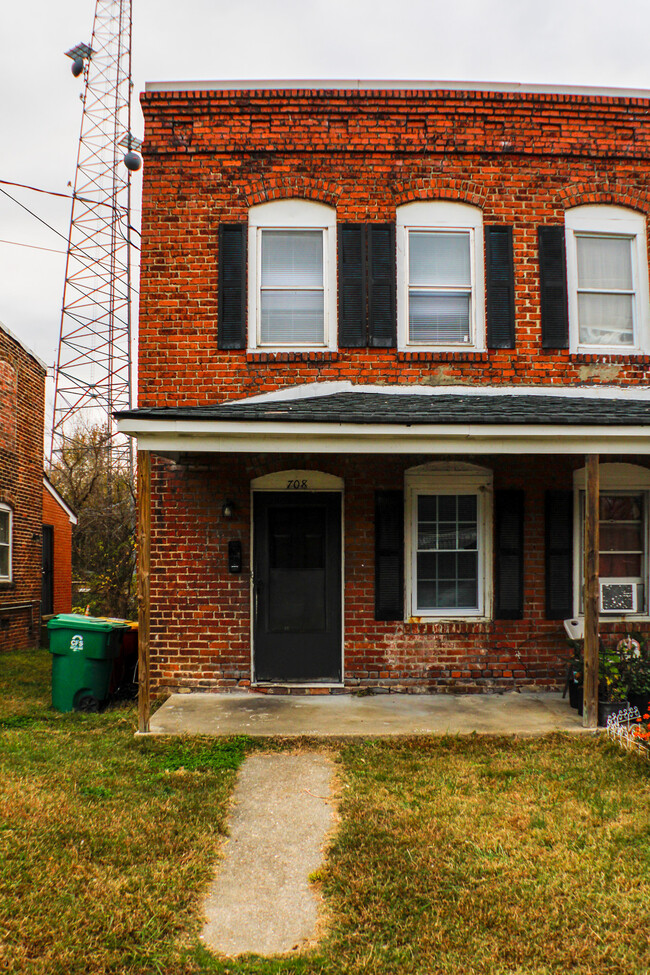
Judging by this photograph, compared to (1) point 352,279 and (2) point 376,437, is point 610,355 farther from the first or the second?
(2) point 376,437

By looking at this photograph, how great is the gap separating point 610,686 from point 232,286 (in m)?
5.60

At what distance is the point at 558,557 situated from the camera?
25.0 feet

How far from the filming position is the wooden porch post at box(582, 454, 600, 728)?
6.15 metres

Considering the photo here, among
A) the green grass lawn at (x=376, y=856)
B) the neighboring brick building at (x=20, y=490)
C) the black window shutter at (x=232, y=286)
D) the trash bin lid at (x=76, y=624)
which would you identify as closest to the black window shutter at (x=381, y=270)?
the black window shutter at (x=232, y=286)

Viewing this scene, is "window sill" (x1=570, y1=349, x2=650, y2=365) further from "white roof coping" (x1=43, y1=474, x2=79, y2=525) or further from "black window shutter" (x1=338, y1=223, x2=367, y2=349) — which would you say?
"white roof coping" (x1=43, y1=474, x2=79, y2=525)

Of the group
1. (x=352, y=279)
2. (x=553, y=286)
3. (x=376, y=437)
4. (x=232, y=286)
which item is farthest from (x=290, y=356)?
(x=553, y=286)

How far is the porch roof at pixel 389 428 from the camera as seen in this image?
583 cm

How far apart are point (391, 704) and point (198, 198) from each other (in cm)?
585

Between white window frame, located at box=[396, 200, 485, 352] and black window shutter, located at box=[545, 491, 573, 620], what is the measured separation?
2.04 meters

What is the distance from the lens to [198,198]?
775cm

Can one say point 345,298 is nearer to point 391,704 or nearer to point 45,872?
point 391,704

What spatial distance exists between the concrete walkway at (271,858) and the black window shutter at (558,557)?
3387 millimetres

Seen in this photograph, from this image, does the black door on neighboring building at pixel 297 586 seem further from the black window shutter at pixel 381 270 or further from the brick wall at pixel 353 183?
the black window shutter at pixel 381 270

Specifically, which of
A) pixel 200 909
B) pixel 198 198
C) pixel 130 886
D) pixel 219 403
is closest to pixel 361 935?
pixel 200 909
